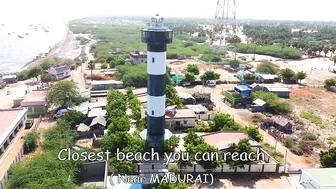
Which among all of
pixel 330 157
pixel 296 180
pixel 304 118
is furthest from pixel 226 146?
pixel 304 118

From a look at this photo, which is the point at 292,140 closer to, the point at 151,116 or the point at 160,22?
the point at 151,116

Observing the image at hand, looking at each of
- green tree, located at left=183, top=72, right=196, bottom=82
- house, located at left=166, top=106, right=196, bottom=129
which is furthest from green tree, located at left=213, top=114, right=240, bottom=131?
green tree, located at left=183, top=72, right=196, bottom=82

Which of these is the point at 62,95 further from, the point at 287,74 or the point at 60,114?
the point at 287,74

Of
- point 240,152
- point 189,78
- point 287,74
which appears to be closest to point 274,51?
point 287,74

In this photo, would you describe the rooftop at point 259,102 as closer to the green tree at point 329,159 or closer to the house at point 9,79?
the green tree at point 329,159

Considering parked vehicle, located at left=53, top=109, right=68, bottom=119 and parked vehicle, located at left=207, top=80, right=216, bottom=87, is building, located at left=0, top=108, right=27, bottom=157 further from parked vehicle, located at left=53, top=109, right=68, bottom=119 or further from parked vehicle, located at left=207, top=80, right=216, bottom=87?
parked vehicle, located at left=207, top=80, right=216, bottom=87
